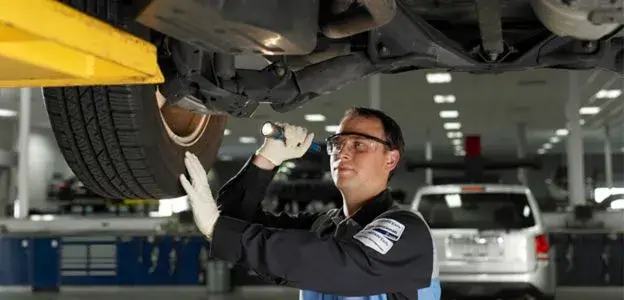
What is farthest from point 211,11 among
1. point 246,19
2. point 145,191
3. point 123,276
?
point 123,276

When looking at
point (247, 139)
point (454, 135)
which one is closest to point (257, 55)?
point (454, 135)

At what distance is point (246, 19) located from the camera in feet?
5.77

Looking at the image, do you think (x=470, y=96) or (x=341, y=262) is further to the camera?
(x=470, y=96)

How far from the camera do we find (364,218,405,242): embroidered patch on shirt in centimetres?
213

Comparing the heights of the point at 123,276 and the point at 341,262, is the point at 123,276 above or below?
below

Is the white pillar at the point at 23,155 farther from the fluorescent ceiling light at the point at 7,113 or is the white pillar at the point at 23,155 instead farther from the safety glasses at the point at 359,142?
the safety glasses at the point at 359,142

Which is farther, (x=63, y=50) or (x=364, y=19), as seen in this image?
(x=364, y=19)

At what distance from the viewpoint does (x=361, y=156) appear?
7.91 ft

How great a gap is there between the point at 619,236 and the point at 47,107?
33.3ft

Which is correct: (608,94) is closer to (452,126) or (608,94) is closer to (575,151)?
(575,151)

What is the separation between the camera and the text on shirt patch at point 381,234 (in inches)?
82.6

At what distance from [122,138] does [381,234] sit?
2.78 ft

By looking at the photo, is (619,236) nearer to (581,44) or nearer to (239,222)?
(581,44)

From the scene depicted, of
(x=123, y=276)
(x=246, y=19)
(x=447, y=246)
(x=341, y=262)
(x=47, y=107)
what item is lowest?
(x=123, y=276)
